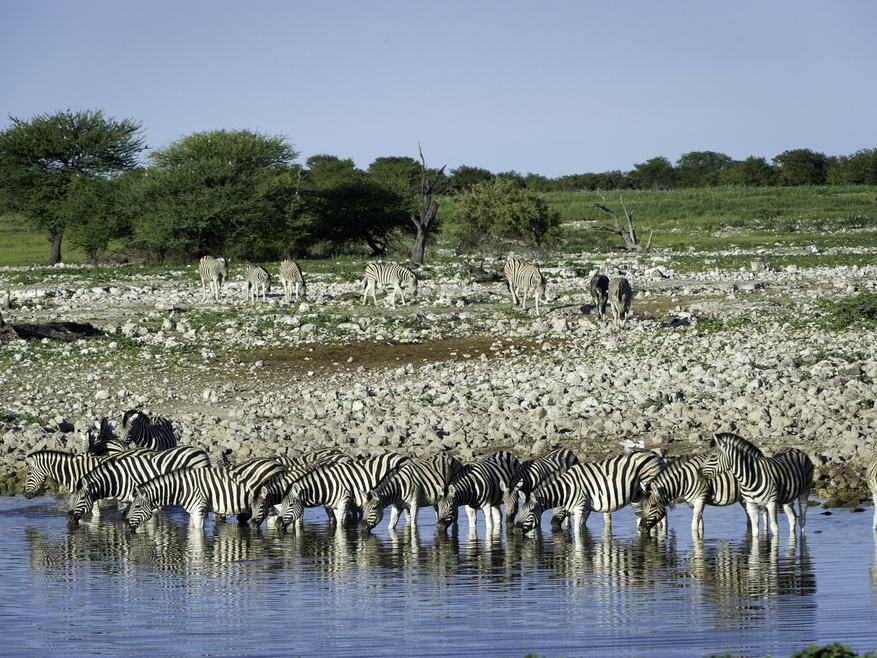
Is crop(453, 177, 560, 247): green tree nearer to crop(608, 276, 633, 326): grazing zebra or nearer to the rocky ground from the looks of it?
the rocky ground

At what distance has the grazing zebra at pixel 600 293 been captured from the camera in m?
22.3

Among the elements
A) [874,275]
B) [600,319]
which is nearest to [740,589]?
[600,319]

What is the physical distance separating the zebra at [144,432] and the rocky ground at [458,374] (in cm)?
71

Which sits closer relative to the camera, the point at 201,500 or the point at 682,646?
the point at 682,646

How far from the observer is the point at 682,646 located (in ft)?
21.9

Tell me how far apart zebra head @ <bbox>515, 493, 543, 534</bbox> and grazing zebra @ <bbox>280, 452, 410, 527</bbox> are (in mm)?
1386

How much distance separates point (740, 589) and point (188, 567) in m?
4.70

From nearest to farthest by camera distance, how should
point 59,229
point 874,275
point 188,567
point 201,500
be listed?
1. point 188,567
2. point 201,500
3. point 874,275
4. point 59,229

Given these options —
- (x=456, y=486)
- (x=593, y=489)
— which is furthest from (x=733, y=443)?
(x=456, y=486)

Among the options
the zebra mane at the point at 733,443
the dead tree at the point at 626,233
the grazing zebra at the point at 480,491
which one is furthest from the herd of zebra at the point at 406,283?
the dead tree at the point at 626,233

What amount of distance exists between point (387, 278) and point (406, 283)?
58 centimetres

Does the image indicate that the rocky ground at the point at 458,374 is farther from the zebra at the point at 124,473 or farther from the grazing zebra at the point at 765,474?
the zebra at the point at 124,473

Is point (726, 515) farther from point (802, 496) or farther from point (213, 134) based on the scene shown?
point (213, 134)

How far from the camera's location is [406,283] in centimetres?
2698
